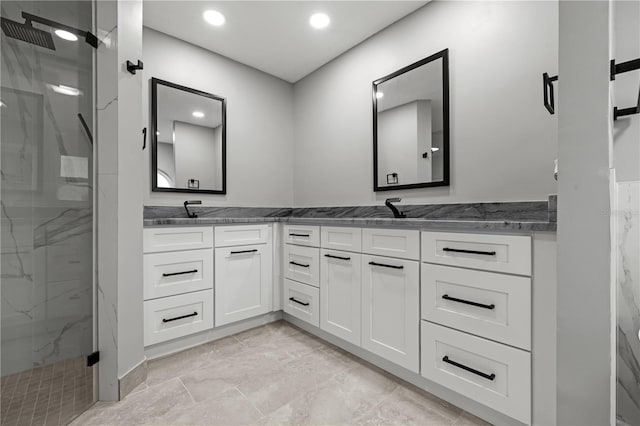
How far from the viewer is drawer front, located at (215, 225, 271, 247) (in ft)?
7.33

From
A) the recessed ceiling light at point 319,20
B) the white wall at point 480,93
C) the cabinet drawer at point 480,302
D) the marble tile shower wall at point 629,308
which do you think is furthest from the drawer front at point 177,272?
the marble tile shower wall at point 629,308

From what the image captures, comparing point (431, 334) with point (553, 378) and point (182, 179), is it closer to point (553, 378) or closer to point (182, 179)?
point (553, 378)

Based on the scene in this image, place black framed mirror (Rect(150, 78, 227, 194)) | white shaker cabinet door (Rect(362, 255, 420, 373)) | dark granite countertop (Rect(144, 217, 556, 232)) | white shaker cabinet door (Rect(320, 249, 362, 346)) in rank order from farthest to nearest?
black framed mirror (Rect(150, 78, 227, 194))
white shaker cabinet door (Rect(320, 249, 362, 346))
white shaker cabinet door (Rect(362, 255, 420, 373))
dark granite countertop (Rect(144, 217, 556, 232))

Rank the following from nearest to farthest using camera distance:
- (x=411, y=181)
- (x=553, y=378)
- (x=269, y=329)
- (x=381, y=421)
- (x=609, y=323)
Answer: (x=609, y=323)
(x=553, y=378)
(x=381, y=421)
(x=411, y=181)
(x=269, y=329)

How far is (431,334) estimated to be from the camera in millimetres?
1488

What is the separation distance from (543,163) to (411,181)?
84 cm

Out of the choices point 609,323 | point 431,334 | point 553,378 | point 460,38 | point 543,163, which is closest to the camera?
point 609,323

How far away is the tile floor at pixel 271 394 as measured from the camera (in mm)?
1373

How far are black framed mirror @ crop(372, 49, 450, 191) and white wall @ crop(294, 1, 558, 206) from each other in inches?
2.6

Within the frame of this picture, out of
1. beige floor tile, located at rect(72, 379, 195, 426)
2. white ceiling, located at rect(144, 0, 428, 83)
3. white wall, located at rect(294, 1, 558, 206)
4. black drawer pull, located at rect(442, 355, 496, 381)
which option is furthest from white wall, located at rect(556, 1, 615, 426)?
white ceiling, located at rect(144, 0, 428, 83)

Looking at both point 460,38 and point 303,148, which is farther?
point 303,148

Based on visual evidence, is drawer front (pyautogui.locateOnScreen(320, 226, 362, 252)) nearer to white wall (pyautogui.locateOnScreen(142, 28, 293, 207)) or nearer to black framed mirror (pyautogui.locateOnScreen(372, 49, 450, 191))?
black framed mirror (pyautogui.locateOnScreen(372, 49, 450, 191))

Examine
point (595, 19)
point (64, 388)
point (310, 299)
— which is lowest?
point (64, 388)

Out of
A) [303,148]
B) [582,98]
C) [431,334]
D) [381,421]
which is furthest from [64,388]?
[303,148]
